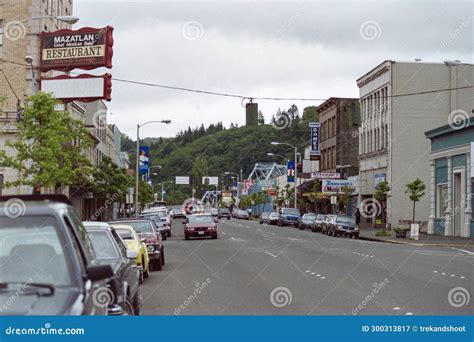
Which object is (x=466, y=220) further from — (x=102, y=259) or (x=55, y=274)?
(x=55, y=274)

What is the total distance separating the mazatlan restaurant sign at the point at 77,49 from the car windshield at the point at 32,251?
3591 cm

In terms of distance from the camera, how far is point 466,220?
4934 cm

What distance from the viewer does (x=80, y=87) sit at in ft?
140

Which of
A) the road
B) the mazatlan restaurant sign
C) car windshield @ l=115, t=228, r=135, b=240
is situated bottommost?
the road

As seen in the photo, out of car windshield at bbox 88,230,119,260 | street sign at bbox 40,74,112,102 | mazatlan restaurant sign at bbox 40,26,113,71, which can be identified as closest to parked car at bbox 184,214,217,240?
street sign at bbox 40,74,112,102

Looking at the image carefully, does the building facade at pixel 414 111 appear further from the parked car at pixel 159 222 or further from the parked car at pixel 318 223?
the parked car at pixel 159 222

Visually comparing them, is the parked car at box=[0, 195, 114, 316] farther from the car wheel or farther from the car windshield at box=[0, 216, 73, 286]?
the car wheel

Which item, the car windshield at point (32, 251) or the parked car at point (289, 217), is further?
the parked car at point (289, 217)

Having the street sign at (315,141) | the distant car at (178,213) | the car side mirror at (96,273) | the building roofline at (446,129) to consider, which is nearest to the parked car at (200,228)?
the building roofline at (446,129)

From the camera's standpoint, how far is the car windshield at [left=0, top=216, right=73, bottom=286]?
6230 millimetres

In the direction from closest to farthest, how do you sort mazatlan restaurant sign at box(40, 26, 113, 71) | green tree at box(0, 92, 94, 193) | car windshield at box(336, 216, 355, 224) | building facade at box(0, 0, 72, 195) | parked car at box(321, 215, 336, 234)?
green tree at box(0, 92, 94, 193)
mazatlan restaurant sign at box(40, 26, 113, 71)
building facade at box(0, 0, 72, 195)
car windshield at box(336, 216, 355, 224)
parked car at box(321, 215, 336, 234)

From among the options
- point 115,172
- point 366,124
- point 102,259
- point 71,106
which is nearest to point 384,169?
point 366,124

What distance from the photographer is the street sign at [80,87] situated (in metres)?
41.5

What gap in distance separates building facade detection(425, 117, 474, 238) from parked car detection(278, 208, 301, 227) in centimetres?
2204
